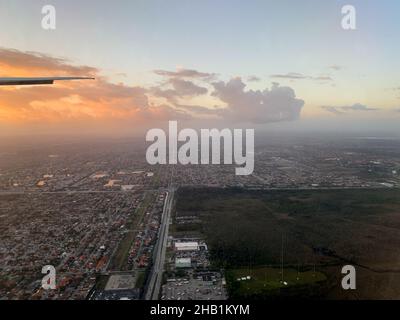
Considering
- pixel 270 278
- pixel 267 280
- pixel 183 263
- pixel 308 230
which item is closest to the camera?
pixel 267 280

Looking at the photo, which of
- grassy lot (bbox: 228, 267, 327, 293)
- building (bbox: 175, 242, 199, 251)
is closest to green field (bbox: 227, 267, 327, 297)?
grassy lot (bbox: 228, 267, 327, 293)

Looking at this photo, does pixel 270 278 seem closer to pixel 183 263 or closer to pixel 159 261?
pixel 183 263

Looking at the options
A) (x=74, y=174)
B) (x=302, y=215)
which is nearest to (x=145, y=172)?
(x=74, y=174)

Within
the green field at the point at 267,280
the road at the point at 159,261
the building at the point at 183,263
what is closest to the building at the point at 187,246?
the road at the point at 159,261

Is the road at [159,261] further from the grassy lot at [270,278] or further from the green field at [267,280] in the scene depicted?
the grassy lot at [270,278]

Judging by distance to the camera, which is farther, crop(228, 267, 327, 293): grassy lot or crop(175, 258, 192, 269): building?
crop(175, 258, 192, 269): building

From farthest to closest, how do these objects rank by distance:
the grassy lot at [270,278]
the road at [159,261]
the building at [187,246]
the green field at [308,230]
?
the building at [187,246] < the green field at [308,230] < the grassy lot at [270,278] < the road at [159,261]

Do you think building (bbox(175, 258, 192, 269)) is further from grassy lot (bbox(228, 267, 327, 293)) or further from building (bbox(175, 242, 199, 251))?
grassy lot (bbox(228, 267, 327, 293))

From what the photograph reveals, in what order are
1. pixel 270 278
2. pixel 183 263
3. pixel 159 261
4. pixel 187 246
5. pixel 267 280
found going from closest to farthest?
pixel 267 280, pixel 270 278, pixel 183 263, pixel 159 261, pixel 187 246

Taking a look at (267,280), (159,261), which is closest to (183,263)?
(159,261)

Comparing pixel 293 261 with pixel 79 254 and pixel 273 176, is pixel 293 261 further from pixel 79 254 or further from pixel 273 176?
pixel 273 176
